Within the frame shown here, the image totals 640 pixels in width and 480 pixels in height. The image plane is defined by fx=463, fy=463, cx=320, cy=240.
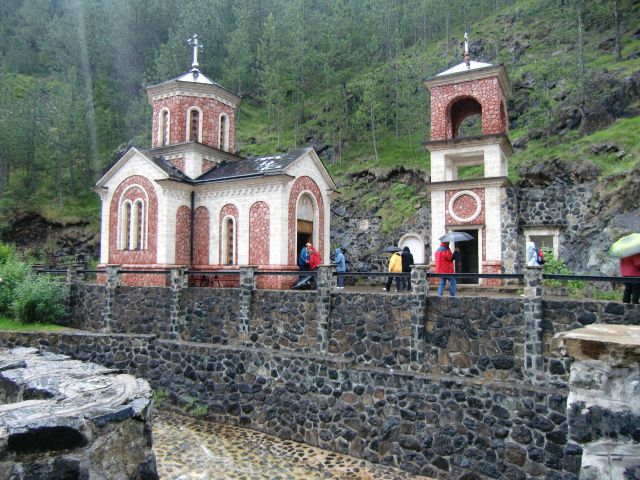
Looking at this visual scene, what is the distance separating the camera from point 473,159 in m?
17.4

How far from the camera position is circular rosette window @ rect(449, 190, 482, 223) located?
50.4 ft

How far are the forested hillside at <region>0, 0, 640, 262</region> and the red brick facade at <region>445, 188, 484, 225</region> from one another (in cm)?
618

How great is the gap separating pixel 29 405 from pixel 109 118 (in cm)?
3660

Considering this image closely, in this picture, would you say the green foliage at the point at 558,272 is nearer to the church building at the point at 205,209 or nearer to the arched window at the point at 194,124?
the church building at the point at 205,209

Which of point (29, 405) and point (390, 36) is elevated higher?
point (390, 36)

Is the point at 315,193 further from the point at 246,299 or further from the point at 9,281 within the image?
the point at 9,281

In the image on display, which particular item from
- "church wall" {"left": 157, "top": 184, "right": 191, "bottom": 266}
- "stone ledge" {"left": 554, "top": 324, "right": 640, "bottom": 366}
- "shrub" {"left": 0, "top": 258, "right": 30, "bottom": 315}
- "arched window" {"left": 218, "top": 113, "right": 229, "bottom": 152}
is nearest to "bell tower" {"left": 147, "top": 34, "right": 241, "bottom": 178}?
"arched window" {"left": 218, "top": 113, "right": 229, "bottom": 152}

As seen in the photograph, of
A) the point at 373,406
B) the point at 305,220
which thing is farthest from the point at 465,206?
the point at 373,406

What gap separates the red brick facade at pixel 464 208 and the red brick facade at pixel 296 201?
5.05 m

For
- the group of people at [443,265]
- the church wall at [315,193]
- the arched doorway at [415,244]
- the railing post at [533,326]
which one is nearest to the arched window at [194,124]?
the church wall at [315,193]

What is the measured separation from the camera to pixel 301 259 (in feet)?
51.3

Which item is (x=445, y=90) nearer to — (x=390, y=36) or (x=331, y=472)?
(x=331, y=472)

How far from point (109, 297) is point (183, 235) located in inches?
144

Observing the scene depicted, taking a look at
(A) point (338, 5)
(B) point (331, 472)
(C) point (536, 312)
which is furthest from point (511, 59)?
(B) point (331, 472)
